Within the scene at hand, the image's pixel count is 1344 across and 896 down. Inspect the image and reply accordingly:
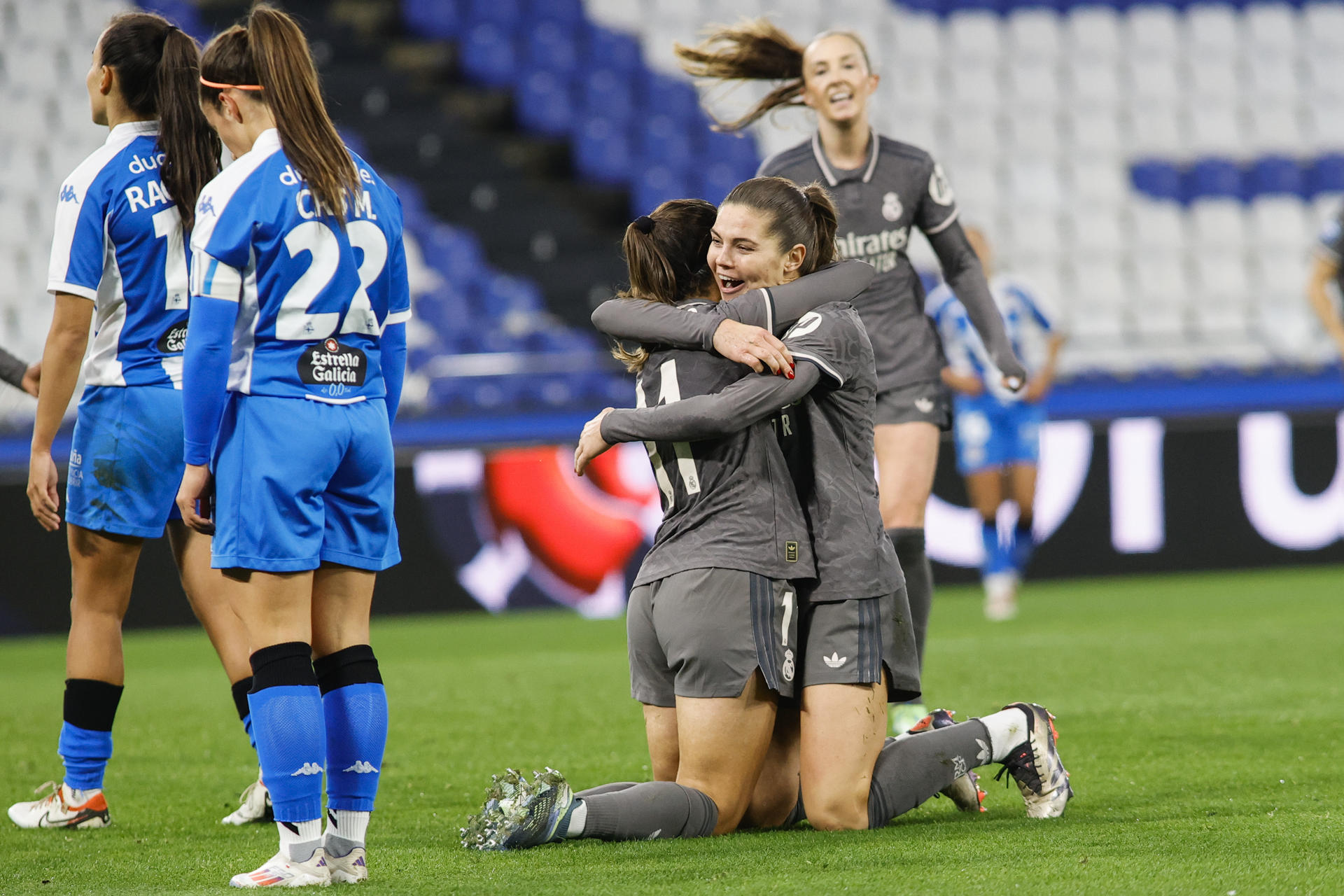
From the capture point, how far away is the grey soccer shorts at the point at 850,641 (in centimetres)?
325

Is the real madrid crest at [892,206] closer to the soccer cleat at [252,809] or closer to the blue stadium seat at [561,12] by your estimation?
the soccer cleat at [252,809]

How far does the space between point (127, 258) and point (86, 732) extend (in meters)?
1.16

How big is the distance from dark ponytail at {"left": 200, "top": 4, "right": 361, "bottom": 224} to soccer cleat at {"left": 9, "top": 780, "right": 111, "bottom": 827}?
1754mm

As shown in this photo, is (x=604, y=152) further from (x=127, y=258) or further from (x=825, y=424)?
(x=825, y=424)

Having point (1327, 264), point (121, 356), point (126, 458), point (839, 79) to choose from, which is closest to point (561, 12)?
point (1327, 264)

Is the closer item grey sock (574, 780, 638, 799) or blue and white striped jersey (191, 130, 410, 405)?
blue and white striped jersey (191, 130, 410, 405)

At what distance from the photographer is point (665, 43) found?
528 inches

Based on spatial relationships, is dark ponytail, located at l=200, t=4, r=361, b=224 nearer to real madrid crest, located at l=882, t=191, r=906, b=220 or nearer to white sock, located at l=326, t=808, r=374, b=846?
white sock, located at l=326, t=808, r=374, b=846

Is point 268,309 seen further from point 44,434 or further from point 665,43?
point 665,43

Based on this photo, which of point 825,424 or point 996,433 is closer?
point 825,424

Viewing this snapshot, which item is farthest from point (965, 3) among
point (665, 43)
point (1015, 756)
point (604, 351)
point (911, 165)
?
point (1015, 756)

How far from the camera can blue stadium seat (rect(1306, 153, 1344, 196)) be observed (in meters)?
13.3

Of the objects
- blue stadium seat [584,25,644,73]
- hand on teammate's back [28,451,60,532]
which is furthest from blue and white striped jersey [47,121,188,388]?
blue stadium seat [584,25,644,73]

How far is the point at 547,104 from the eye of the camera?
43.7 feet
